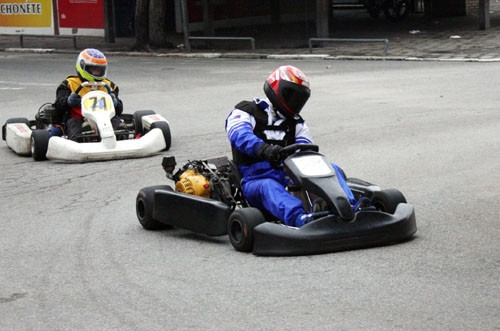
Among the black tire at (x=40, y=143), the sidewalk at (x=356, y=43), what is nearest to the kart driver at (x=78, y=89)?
the black tire at (x=40, y=143)

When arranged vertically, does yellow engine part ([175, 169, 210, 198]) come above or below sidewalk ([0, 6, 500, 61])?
above

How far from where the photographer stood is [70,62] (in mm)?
25188

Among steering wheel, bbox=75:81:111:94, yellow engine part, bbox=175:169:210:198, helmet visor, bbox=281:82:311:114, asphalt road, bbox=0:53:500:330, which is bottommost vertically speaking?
asphalt road, bbox=0:53:500:330

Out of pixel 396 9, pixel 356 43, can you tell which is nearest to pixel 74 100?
pixel 356 43

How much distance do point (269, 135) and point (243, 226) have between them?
0.99 meters

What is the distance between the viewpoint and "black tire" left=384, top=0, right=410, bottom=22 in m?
32.0

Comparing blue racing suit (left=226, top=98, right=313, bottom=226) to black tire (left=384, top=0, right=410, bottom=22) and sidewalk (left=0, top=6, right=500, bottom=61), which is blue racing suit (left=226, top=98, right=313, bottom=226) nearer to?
sidewalk (left=0, top=6, right=500, bottom=61)

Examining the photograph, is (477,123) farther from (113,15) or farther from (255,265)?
(113,15)

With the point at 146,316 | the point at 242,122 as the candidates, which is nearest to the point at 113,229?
the point at 242,122

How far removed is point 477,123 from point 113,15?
16.7 metres

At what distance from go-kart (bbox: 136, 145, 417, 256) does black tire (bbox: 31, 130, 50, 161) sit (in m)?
3.87

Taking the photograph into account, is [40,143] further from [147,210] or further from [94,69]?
[147,210]

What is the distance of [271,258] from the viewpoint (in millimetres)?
6977

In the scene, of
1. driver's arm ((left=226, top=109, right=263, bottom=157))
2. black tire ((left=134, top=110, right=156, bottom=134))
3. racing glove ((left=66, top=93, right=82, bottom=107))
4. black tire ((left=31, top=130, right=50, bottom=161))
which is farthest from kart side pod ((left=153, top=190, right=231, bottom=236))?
black tire ((left=134, top=110, right=156, bottom=134))
